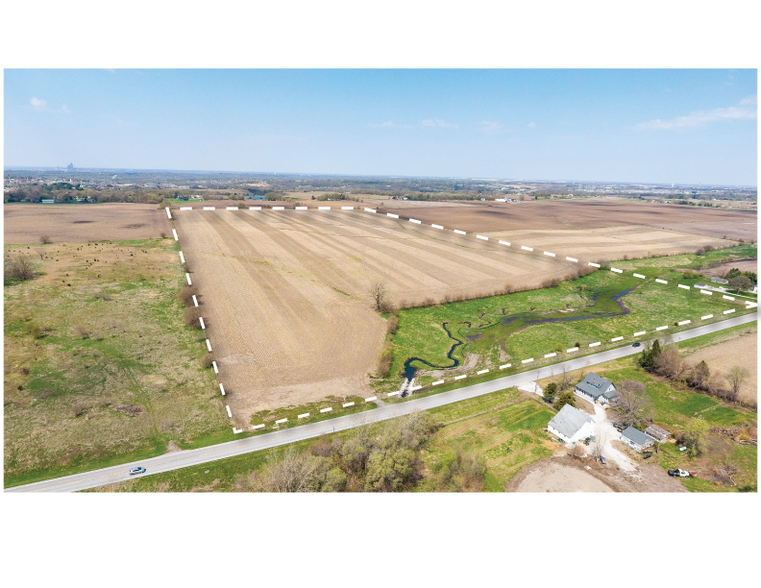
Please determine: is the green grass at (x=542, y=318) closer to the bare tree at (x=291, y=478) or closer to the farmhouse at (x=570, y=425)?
the farmhouse at (x=570, y=425)

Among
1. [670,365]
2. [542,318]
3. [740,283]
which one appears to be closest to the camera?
[670,365]

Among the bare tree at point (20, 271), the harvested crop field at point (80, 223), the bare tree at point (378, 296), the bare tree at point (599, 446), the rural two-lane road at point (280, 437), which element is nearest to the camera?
the rural two-lane road at point (280, 437)

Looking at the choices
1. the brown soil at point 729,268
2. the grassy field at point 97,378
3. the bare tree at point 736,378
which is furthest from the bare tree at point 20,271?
the brown soil at point 729,268

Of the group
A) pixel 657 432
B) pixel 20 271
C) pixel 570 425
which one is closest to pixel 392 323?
pixel 570 425

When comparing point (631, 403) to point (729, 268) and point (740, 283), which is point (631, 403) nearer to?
point (740, 283)
